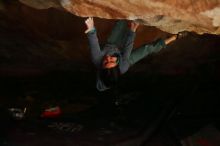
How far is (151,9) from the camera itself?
4340 millimetres

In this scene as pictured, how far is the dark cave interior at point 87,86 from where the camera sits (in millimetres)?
6684

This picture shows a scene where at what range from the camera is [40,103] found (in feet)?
25.5

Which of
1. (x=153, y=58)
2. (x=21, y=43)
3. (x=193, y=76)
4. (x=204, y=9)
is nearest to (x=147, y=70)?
(x=153, y=58)

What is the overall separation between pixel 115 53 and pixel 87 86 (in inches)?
129

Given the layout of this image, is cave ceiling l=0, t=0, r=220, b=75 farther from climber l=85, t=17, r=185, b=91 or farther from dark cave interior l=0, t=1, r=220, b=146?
climber l=85, t=17, r=185, b=91

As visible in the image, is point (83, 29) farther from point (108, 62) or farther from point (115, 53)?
point (108, 62)

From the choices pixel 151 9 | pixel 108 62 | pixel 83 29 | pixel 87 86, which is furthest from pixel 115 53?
pixel 87 86

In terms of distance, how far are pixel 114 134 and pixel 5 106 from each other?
7.74ft

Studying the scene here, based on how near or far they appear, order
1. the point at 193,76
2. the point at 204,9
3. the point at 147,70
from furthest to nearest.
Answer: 1. the point at 193,76
2. the point at 147,70
3. the point at 204,9

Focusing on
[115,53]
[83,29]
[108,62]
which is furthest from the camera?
[83,29]

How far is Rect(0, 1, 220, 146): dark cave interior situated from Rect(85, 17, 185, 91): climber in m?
0.95

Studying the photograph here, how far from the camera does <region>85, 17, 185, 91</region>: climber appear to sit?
5.15m

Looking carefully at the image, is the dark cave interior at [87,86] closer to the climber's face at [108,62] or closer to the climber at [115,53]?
the climber at [115,53]

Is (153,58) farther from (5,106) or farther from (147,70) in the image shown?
(5,106)
